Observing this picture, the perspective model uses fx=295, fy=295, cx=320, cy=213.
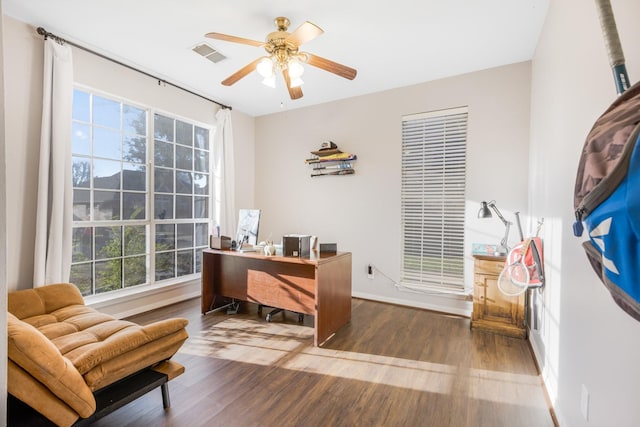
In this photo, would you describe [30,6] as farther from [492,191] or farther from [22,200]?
[492,191]

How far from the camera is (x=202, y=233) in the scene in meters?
4.38

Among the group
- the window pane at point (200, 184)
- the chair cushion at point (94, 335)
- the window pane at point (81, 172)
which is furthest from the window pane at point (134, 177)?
the chair cushion at point (94, 335)

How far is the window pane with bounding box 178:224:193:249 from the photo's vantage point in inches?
159

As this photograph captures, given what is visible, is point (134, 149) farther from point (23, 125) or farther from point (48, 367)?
point (48, 367)

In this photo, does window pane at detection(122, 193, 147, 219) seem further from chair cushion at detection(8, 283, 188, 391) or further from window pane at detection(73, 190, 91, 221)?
chair cushion at detection(8, 283, 188, 391)

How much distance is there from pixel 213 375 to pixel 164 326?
687 millimetres

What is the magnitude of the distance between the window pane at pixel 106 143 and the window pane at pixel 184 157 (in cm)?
73

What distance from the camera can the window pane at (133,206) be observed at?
3.44 metres

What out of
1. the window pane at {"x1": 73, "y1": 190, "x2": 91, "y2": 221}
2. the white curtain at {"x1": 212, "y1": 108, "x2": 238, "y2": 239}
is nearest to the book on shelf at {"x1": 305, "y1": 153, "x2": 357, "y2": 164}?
the white curtain at {"x1": 212, "y1": 108, "x2": 238, "y2": 239}

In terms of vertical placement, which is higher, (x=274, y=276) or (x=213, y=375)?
(x=274, y=276)

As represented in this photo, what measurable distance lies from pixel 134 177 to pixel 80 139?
24.9 inches

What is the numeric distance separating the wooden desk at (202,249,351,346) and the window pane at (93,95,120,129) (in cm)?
180

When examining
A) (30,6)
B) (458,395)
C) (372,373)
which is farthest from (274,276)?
(30,6)

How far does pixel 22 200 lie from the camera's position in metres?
2.61
